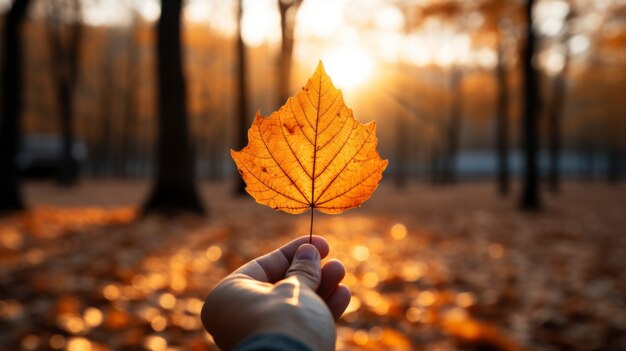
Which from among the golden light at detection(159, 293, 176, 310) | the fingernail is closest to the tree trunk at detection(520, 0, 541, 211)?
the golden light at detection(159, 293, 176, 310)

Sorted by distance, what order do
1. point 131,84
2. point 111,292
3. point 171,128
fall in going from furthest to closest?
1. point 131,84
2. point 171,128
3. point 111,292

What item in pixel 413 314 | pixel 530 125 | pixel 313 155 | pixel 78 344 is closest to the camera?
pixel 313 155

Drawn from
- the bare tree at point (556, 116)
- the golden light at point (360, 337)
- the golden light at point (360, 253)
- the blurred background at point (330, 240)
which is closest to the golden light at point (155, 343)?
the blurred background at point (330, 240)

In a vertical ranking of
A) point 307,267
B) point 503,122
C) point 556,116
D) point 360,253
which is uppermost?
point 556,116

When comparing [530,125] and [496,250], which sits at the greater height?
[530,125]

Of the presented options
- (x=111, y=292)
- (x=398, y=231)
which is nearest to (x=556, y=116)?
(x=398, y=231)

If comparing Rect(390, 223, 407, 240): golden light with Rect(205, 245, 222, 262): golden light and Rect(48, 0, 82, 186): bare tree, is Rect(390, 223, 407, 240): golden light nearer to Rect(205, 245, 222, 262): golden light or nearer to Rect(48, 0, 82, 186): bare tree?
Rect(205, 245, 222, 262): golden light

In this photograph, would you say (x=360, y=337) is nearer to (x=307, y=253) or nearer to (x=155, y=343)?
(x=155, y=343)
